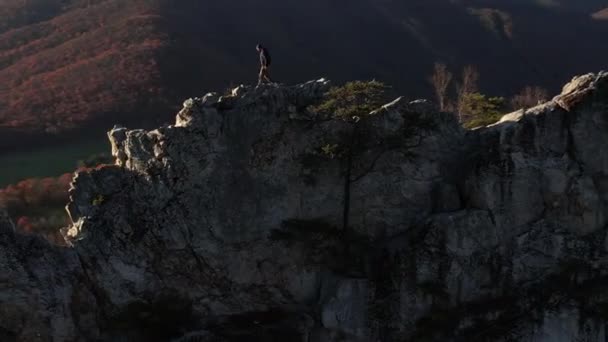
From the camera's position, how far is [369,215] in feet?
66.0

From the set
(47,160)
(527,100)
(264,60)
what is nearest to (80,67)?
(47,160)

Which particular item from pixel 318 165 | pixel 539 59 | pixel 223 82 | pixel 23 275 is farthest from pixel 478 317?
pixel 539 59

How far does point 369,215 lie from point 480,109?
8926mm

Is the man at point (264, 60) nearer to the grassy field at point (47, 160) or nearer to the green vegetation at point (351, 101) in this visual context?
the green vegetation at point (351, 101)

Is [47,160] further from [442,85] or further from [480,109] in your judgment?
[480,109]

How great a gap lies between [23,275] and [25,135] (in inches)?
2066

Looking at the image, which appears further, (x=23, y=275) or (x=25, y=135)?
(x=25, y=135)

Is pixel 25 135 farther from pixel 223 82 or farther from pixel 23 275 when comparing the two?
pixel 23 275

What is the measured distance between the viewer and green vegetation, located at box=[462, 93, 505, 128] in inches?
965

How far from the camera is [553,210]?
19.4 meters

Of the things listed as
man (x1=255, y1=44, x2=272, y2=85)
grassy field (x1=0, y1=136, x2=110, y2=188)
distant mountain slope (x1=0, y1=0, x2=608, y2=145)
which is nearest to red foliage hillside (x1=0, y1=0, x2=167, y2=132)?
distant mountain slope (x1=0, y1=0, x2=608, y2=145)

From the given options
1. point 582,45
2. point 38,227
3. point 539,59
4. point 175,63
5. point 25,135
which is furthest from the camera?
point 582,45

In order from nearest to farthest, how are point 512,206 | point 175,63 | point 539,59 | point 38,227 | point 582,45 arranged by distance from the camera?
point 512,206 → point 38,227 → point 175,63 → point 539,59 → point 582,45

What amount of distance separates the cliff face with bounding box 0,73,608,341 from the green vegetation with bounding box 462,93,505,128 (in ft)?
15.4
